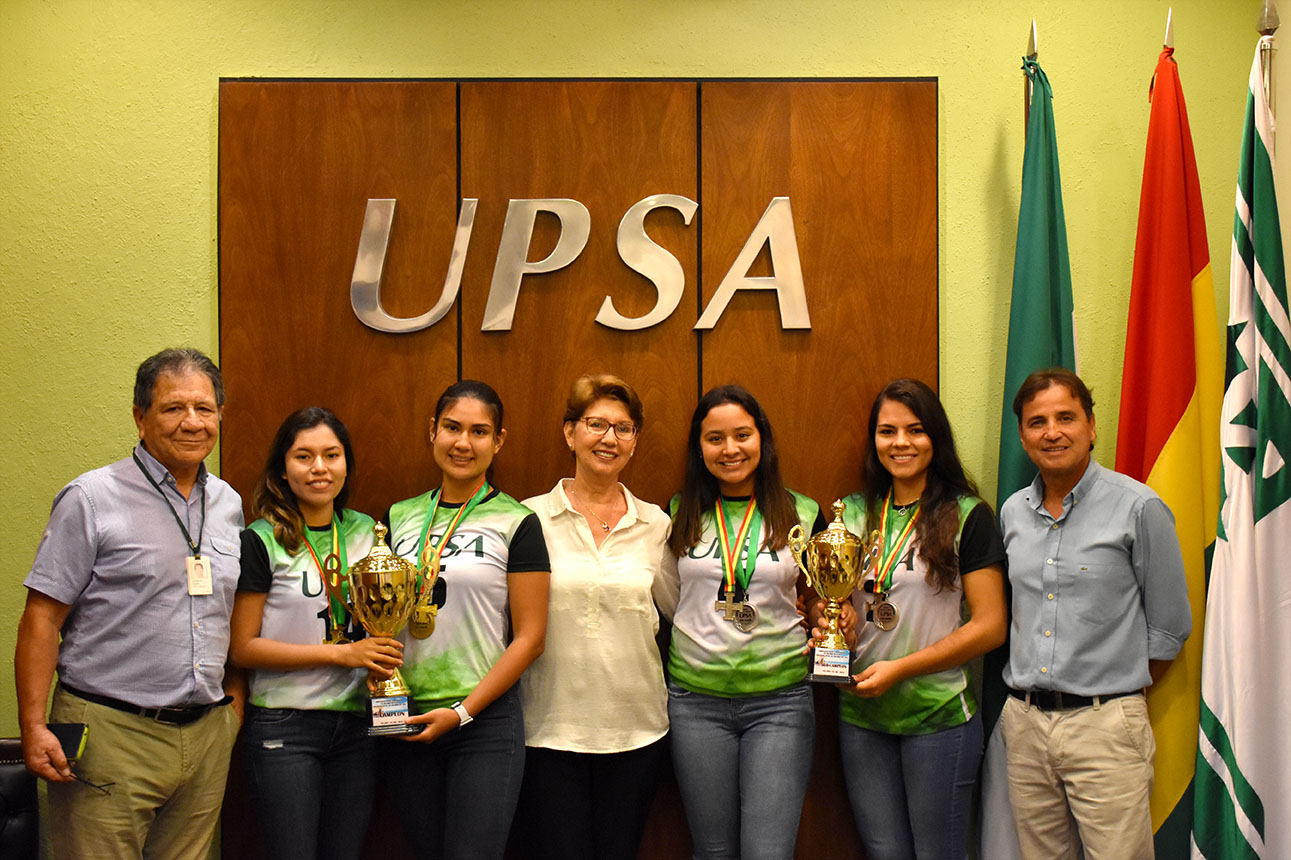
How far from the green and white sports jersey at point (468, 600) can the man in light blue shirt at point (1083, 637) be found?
152 cm

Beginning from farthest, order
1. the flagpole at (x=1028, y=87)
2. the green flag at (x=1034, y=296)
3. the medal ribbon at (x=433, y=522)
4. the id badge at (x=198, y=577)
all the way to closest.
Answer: the flagpole at (x=1028, y=87)
the green flag at (x=1034, y=296)
the medal ribbon at (x=433, y=522)
the id badge at (x=198, y=577)

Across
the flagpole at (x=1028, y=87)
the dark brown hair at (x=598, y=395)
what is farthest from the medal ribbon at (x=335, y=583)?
the flagpole at (x=1028, y=87)

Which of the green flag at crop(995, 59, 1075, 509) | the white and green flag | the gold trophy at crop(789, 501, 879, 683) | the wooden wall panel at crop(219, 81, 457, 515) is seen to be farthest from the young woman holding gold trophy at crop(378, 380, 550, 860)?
the white and green flag

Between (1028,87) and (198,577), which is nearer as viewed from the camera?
(198,577)

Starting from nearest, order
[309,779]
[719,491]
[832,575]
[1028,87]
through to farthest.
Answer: [309,779] < [832,575] < [719,491] < [1028,87]

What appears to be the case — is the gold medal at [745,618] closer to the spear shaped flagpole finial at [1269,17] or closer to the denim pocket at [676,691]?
the denim pocket at [676,691]

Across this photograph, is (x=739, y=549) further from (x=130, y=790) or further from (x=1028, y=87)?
(x=1028, y=87)

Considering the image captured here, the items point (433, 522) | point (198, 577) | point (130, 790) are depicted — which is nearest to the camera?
point (130, 790)

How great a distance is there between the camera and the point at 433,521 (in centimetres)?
290

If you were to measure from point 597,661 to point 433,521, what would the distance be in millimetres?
677

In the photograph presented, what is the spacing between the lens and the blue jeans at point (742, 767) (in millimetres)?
2750

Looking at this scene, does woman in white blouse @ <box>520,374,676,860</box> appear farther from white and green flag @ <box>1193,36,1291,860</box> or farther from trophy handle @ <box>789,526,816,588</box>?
white and green flag @ <box>1193,36,1291,860</box>

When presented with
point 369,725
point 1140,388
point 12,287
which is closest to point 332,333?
point 12,287

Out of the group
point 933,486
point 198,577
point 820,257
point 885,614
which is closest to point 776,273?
point 820,257
